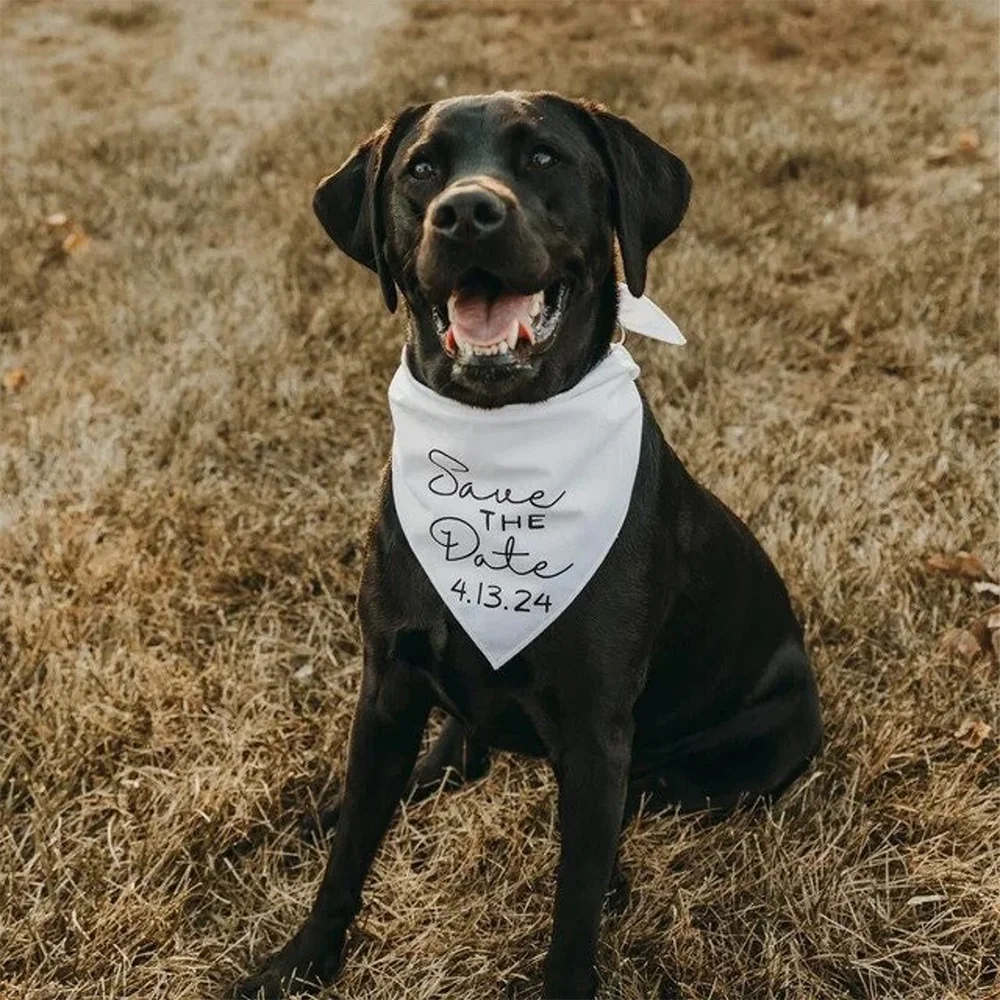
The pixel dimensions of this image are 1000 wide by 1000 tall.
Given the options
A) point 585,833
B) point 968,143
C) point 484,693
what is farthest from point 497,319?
point 968,143

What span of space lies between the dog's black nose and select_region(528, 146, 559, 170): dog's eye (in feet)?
0.86

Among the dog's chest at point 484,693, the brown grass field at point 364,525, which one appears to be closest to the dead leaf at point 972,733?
the brown grass field at point 364,525

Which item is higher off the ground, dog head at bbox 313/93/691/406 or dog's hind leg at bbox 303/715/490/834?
dog head at bbox 313/93/691/406

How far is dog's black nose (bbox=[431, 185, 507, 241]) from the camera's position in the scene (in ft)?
6.31

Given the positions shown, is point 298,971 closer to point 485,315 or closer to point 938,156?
point 485,315

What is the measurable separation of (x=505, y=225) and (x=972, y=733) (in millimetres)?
1726

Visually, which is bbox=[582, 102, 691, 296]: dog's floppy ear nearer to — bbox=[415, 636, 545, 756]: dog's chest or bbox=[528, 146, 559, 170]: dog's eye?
bbox=[528, 146, 559, 170]: dog's eye

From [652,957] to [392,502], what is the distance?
1063 mm

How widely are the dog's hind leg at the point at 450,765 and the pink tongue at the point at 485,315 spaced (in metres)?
1.06

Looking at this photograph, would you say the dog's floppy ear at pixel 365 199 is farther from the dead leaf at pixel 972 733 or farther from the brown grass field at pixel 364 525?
the dead leaf at pixel 972 733

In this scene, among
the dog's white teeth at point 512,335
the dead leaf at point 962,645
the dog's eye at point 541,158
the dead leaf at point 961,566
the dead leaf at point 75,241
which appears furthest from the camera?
the dead leaf at point 75,241

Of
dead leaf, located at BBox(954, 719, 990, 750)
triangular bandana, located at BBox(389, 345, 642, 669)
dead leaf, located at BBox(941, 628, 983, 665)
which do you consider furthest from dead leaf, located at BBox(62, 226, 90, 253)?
dead leaf, located at BBox(954, 719, 990, 750)

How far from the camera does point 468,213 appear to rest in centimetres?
192

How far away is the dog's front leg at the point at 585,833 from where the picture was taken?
6.70ft
